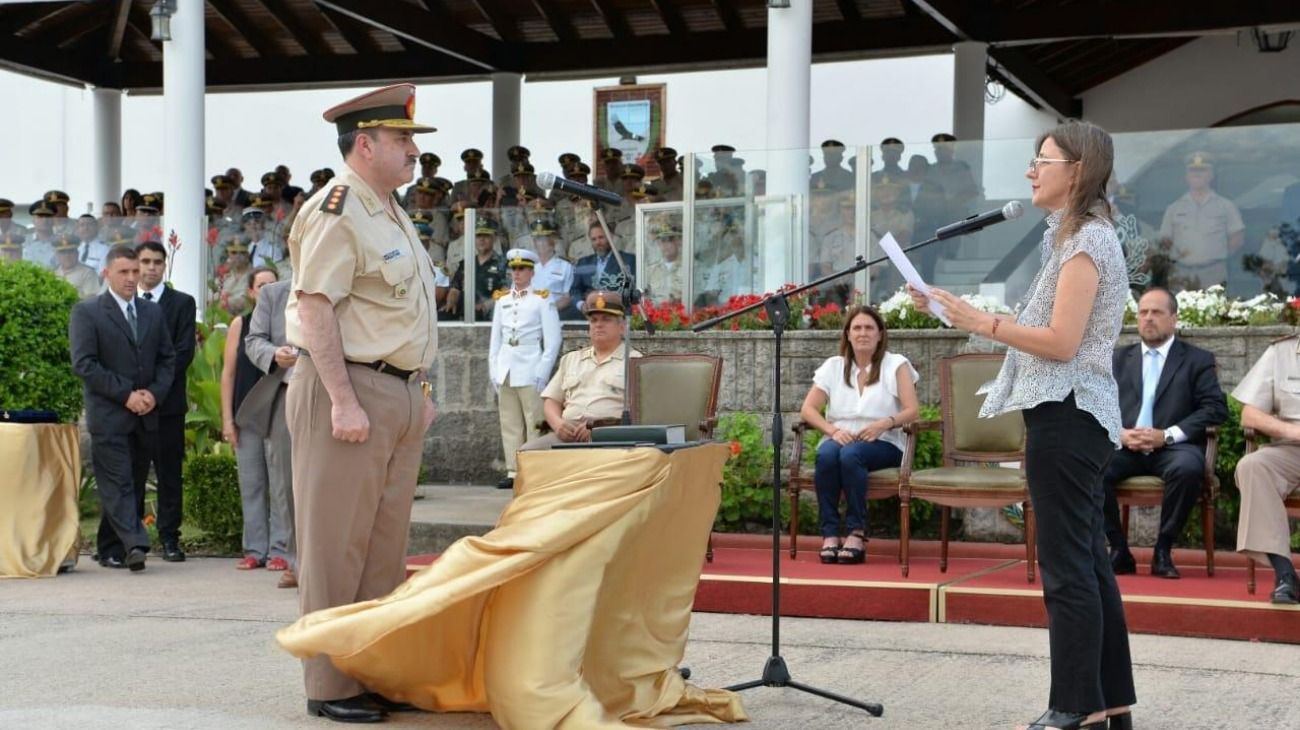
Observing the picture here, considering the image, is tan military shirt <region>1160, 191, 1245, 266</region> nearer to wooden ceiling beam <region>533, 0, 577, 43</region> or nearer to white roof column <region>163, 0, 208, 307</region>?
white roof column <region>163, 0, 208, 307</region>

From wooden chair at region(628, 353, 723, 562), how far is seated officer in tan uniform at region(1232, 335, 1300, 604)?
2.79 meters

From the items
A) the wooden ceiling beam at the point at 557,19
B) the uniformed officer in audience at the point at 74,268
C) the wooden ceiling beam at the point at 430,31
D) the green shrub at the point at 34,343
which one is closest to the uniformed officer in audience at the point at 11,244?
the uniformed officer in audience at the point at 74,268

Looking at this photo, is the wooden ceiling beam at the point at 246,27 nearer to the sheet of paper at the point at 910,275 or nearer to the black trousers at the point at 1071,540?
the sheet of paper at the point at 910,275

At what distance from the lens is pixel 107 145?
68.1 feet

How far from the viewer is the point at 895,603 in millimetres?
7203

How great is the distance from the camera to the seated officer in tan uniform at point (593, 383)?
880 centimetres

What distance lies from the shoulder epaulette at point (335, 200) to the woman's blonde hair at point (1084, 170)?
7.02 feet

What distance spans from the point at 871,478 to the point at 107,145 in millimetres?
15345

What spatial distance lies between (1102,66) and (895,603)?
16.9 meters

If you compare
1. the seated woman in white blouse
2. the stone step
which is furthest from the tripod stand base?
the stone step

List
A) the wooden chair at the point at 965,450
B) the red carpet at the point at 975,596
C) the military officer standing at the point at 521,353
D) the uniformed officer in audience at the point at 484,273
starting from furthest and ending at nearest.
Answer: the uniformed officer in audience at the point at 484,273
the military officer standing at the point at 521,353
the wooden chair at the point at 965,450
the red carpet at the point at 975,596

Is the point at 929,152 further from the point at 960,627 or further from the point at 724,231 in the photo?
the point at 960,627

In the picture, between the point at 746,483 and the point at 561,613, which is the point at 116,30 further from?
the point at 561,613

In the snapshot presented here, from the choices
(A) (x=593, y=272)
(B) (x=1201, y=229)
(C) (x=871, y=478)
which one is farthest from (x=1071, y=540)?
(A) (x=593, y=272)
